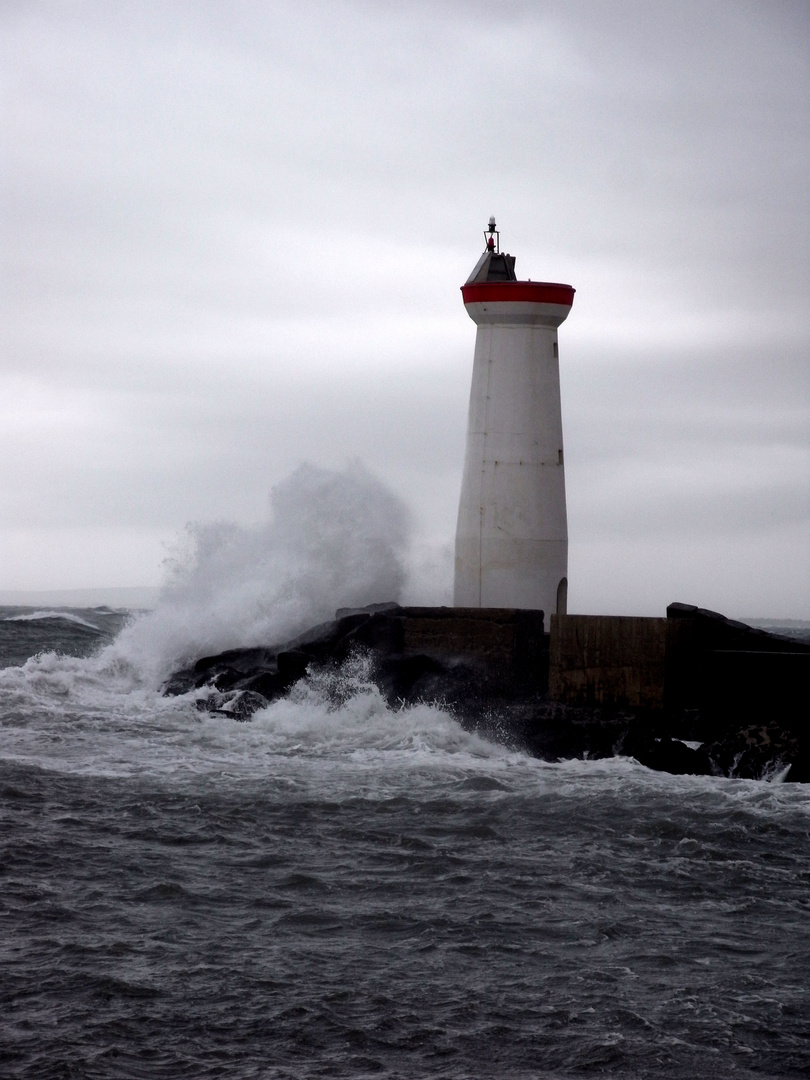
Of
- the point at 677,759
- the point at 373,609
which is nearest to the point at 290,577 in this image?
the point at 373,609

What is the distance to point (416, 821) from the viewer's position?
7461mm

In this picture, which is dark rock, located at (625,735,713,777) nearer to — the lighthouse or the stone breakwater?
the stone breakwater

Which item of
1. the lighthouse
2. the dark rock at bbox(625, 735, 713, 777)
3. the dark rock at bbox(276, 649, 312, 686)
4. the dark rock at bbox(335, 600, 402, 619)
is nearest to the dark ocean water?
the dark rock at bbox(625, 735, 713, 777)

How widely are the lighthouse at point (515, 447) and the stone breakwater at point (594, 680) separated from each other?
1.12 meters

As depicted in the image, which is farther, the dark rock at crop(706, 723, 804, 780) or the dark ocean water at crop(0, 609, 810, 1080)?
the dark rock at crop(706, 723, 804, 780)

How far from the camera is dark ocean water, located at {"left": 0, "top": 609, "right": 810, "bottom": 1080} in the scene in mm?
4340

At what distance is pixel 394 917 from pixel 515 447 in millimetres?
7504

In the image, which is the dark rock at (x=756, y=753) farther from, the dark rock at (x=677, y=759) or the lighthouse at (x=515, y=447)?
the lighthouse at (x=515, y=447)

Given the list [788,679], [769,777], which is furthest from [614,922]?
[788,679]

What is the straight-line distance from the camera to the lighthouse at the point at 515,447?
12.6 meters

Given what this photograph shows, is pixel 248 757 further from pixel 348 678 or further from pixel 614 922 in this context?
pixel 614 922

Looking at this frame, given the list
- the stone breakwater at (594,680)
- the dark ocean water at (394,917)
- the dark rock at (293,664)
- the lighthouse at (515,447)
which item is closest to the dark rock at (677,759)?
the stone breakwater at (594,680)

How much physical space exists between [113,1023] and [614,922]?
2242mm

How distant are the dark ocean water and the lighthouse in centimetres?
312
